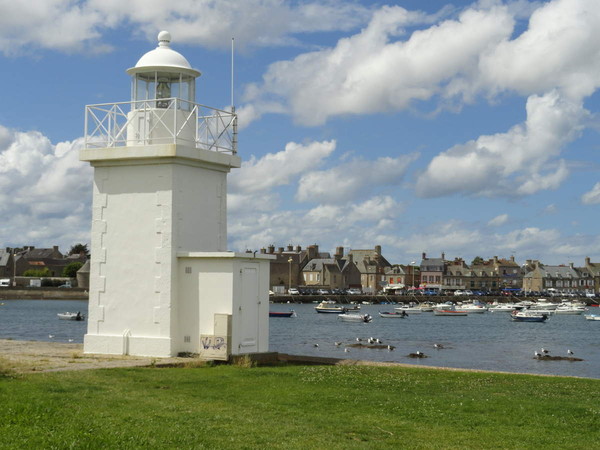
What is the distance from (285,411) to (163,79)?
11.8 metres

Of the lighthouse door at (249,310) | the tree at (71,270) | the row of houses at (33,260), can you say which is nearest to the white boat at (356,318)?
the lighthouse door at (249,310)

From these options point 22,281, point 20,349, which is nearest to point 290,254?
point 22,281

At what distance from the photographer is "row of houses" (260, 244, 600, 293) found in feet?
577

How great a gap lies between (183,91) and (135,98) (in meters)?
1.33

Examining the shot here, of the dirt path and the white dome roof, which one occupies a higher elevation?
the white dome roof

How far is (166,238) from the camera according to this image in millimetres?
19656

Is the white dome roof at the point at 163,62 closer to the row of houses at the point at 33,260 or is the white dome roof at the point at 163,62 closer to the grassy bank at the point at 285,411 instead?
the grassy bank at the point at 285,411

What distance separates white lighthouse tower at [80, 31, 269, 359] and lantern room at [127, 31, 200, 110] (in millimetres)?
27

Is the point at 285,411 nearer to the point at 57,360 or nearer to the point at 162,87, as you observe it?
the point at 57,360

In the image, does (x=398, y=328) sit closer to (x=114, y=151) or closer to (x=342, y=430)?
(x=114, y=151)

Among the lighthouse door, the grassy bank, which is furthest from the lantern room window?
the grassy bank

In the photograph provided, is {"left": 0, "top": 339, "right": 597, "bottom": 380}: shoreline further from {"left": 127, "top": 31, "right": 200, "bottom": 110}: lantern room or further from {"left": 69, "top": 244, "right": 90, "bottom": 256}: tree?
{"left": 69, "top": 244, "right": 90, "bottom": 256}: tree

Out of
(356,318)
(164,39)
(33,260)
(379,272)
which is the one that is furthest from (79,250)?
(164,39)

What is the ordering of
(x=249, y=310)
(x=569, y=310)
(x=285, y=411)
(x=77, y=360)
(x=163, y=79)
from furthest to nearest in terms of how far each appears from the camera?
1. (x=569, y=310)
2. (x=163, y=79)
3. (x=249, y=310)
4. (x=77, y=360)
5. (x=285, y=411)
